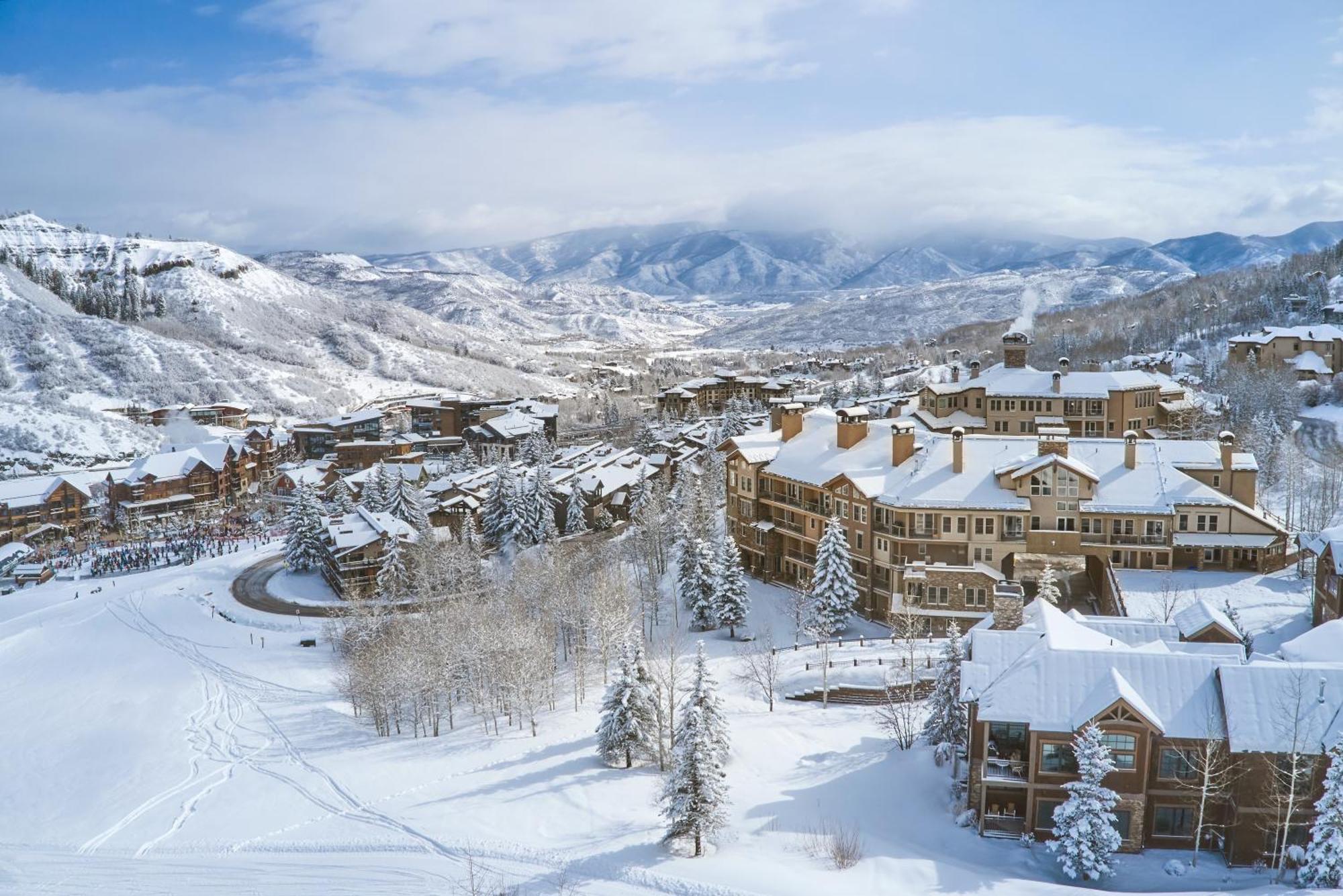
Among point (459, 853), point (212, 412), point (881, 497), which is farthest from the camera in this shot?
point (212, 412)

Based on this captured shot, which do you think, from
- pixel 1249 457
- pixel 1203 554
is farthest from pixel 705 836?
pixel 1249 457

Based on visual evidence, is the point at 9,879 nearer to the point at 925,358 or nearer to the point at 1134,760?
the point at 1134,760

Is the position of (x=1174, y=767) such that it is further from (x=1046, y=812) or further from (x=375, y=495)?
(x=375, y=495)

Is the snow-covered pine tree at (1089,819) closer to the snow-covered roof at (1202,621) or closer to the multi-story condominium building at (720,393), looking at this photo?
the snow-covered roof at (1202,621)

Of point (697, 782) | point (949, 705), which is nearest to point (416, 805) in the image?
point (697, 782)

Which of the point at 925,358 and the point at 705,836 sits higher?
the point at 925,358

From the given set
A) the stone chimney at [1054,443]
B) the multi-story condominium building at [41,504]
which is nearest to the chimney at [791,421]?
the stone chimney at [1054,443]
